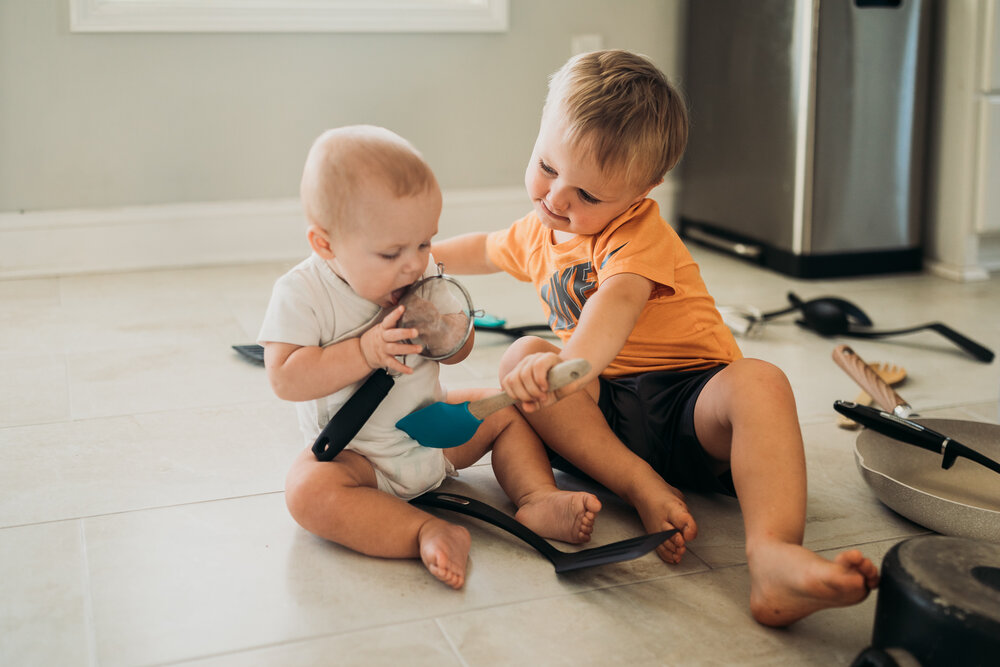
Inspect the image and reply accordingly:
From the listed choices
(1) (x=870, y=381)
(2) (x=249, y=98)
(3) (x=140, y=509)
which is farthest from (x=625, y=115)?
(2) (x=249, y=98)

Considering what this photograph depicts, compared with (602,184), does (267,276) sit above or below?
below

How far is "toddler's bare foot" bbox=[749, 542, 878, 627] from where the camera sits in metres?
0.74

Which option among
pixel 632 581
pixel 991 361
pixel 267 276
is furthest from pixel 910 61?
pixel 632 581

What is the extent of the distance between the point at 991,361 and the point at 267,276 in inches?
57.5

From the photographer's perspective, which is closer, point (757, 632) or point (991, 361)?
point (757, 632)

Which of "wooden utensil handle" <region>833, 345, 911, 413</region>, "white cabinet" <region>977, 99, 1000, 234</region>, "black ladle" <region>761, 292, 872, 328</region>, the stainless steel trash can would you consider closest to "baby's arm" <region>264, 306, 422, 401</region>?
"wooden utensil handle" <region>833, 345, 911, 413</region>

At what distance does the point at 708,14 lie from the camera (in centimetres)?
241

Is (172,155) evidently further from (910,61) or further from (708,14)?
(910,61)

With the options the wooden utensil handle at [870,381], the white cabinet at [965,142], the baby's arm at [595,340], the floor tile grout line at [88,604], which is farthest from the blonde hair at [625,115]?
the white cabinet at [965,142]

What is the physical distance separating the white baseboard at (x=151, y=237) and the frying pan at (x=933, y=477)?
153 centimetres

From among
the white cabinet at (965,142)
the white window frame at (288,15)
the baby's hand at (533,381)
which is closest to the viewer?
the baby's hand at (533,381)

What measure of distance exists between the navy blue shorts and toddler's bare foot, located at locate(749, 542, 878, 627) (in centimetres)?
20

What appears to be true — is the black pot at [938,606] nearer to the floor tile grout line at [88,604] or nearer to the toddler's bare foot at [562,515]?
the toddler's bare foot at [562,515]

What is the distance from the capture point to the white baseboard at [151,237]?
218 cm
